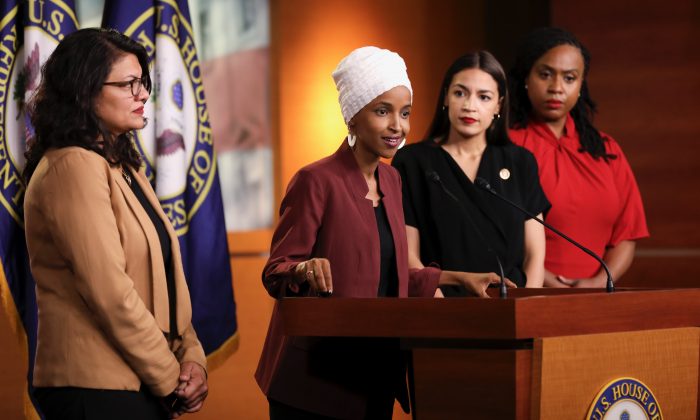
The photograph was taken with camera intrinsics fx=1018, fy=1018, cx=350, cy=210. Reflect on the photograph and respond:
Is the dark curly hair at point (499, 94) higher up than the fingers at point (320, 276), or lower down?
higher up

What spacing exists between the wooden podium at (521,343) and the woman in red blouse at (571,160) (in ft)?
4.33

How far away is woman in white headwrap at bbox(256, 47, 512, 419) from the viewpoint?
223 centimetres

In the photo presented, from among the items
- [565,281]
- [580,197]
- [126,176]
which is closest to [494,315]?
[126,176]

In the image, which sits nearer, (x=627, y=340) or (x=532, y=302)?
(x=532, y=302)

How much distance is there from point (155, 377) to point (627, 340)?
39.2 inches

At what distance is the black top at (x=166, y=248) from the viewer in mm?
2371

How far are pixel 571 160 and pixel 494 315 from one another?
181cm

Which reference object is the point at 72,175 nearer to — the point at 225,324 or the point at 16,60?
the point at 16,60

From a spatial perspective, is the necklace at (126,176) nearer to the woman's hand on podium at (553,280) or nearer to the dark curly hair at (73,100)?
the dark curly hair at (73,100)

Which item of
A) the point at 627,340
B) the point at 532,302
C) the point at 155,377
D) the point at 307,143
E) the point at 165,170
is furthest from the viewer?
the point at 307,143

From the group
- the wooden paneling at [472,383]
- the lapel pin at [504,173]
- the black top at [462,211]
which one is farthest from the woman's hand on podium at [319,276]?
the lapel pin at [504,173]

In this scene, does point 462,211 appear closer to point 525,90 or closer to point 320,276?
point 525,90

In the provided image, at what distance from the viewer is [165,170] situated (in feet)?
11.8

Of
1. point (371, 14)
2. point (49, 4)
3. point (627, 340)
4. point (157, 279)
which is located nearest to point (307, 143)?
point (371, 14)
